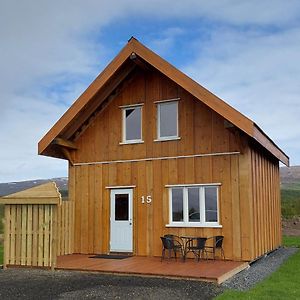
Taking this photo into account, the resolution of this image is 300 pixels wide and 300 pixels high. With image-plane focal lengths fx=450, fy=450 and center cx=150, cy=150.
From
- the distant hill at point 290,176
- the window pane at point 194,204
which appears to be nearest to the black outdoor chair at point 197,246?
the window pane at point 194,204

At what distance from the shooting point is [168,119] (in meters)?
13.6

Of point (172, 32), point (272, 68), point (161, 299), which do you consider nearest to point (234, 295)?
point (161, 299)

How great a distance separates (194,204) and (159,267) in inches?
100

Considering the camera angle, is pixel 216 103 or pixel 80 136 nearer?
pixel 216 103

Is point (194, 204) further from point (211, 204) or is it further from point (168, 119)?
point (168, 119)

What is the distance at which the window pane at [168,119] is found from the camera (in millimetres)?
13461

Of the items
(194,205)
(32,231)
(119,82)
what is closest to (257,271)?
(194,205)

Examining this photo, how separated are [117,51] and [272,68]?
6776 millimetres

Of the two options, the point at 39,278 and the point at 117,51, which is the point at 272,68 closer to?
the point at 117,51

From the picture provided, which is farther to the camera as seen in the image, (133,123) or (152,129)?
(133,123)

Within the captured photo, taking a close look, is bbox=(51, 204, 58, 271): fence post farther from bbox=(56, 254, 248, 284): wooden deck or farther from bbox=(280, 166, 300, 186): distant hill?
bbox=(280, 166, 300, 186): distant hill

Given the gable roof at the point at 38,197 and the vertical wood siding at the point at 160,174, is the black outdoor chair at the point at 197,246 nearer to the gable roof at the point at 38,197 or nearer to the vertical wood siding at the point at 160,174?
the vertical wood siding at the point at 160,174

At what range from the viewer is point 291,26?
13.4m

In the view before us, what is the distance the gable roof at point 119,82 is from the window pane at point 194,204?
2339mm
